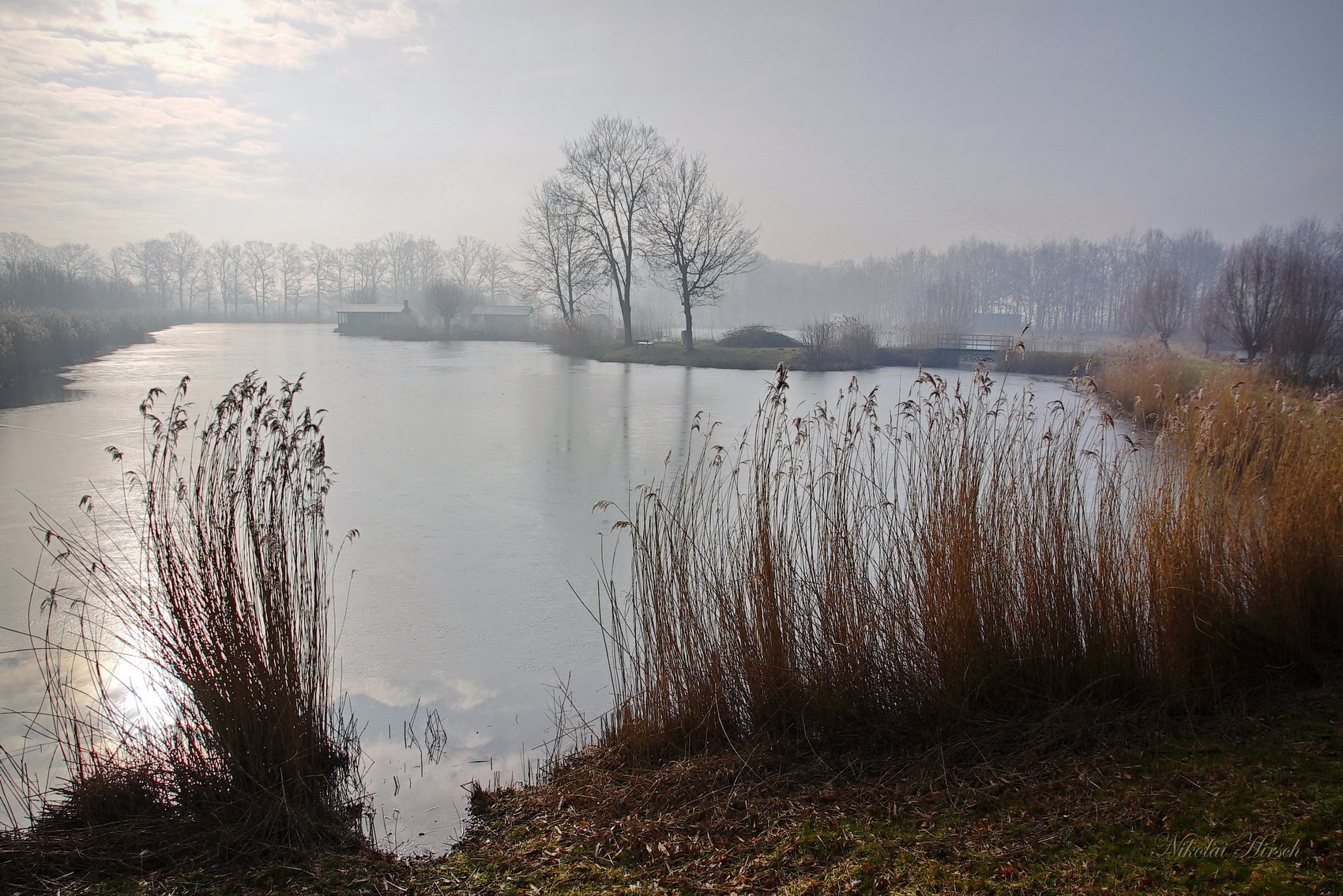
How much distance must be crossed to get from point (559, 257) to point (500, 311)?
1627 centimetres

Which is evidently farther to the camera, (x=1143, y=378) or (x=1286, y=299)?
(x=1286, y=299)

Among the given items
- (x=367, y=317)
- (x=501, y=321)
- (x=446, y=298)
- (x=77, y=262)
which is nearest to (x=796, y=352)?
(x=77, y=262)

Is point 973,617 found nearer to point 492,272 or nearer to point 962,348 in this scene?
point 962,348

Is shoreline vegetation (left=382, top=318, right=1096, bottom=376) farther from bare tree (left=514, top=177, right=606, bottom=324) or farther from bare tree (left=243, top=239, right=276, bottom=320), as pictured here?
bare tree (left=243, top=239, right=276, bottom=320)

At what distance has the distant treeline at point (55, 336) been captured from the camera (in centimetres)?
1060

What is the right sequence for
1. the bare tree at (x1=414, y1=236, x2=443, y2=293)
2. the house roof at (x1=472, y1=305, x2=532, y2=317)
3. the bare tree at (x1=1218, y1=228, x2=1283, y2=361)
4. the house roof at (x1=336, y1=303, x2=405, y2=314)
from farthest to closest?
the bare tree at (x1=414, y1=236, x2=443, y2=293) → the house roof at (x1=472, y1=305, x2=532, y2=317) → the house roof at (x1=336, y1=303, x2=405, y2=314) → the bare tree at (x1=1218, y1=228, x2=1283, y2=361)

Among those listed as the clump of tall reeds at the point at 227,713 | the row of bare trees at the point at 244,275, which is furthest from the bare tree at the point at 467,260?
the clump of tall reeds at the point at 227,713

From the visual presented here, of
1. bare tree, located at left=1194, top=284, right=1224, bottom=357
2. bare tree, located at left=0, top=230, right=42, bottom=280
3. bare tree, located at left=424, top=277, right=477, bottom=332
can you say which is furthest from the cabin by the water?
bare tree, located at left=1194, top=284, right=1224, bottom=357

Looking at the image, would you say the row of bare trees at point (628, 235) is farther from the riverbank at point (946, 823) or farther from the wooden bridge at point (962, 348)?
the riverbank at point (946, 823)

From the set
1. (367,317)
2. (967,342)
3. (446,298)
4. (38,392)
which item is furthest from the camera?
(367,317)

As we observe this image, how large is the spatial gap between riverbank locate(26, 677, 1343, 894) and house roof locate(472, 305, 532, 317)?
45729 mm

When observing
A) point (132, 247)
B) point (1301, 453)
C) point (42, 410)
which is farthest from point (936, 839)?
point (132, 247)

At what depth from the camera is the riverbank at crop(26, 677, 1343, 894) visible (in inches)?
67.6

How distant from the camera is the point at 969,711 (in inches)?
106
